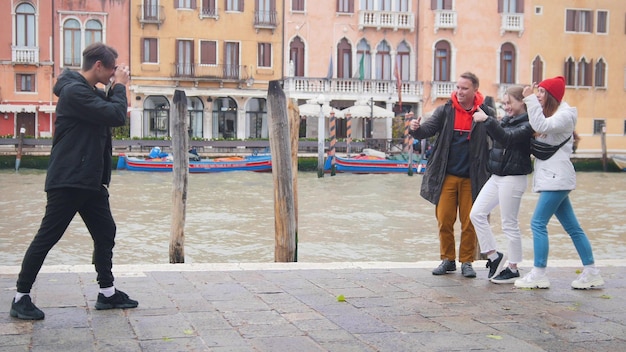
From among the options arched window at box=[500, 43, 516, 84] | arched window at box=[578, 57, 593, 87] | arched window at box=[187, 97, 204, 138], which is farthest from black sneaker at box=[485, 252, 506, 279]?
arched window at box=[578, 57, 593, 87]

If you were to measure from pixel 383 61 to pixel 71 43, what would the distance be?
12.4m

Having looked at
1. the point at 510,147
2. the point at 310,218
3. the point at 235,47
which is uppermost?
the point at 235,47

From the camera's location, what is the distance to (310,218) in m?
15.9

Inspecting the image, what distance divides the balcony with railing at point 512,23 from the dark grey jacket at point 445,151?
30.4 metres

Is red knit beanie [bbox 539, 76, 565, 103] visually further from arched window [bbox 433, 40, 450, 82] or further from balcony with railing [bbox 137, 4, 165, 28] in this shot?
arched window [bbox 433, 40, 450, 82]

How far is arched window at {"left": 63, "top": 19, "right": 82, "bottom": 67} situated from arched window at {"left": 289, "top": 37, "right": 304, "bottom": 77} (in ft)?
27.1

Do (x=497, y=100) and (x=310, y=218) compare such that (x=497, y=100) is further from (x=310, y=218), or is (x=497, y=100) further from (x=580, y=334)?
(x=580, y=334)

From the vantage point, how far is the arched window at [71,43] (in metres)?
32.2

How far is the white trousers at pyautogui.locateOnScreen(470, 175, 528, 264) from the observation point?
5.65m

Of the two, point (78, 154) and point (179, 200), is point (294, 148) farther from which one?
point (78, 154)

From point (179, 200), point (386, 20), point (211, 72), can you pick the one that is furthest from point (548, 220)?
point (386, 20)

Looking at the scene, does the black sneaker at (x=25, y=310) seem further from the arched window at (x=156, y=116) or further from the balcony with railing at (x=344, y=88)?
the arched window at (x=156, y=116)

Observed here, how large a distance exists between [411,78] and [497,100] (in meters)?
3.60

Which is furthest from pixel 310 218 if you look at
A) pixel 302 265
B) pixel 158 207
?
pixel 302 265
